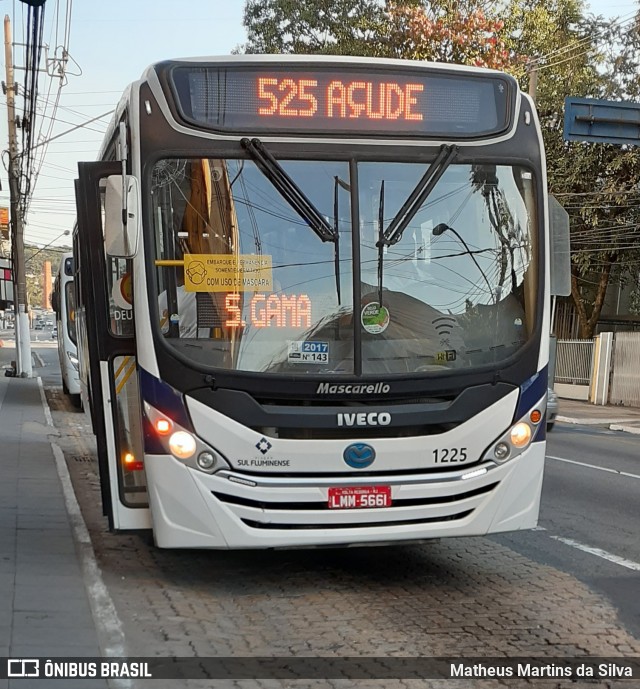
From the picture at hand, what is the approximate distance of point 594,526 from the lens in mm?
8211

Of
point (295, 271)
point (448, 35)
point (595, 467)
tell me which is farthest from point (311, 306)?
point (448, 35)

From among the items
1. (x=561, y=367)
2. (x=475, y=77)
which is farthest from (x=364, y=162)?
(x=561, y=367)

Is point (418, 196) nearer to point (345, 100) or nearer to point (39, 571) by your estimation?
point (345, 100)

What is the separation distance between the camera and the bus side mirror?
5.30m

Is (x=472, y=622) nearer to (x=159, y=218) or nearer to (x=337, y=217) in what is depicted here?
(x=337, y=217)

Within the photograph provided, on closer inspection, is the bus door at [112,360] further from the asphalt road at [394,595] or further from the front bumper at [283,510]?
the asphalt road at [394,595]

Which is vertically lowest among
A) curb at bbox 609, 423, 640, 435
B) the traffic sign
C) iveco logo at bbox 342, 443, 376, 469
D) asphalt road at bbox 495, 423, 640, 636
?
curb at bbox 609, 423, 640, 435

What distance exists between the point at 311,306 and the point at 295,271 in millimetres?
238

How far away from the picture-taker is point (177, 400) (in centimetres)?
546

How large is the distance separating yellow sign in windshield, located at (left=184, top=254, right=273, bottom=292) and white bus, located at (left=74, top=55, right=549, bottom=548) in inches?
0.5

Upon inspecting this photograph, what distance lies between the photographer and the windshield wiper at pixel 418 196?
5.64 metres

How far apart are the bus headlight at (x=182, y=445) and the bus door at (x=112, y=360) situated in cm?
39

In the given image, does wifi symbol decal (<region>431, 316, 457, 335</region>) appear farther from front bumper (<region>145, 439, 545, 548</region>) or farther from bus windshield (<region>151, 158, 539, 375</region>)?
front bumper (<region>145, 439, 545, 548</region>)

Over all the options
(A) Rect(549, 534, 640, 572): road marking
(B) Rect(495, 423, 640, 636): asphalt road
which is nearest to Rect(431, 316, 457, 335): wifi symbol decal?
(B) Rect(495, 423, 640, 636): asphalt road
